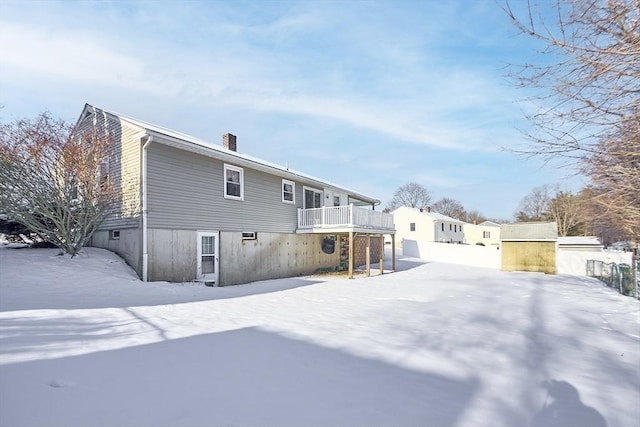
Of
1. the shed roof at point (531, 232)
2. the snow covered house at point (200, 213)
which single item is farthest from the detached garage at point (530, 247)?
the snow covered house at point (200, 213)

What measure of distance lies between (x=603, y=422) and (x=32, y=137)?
557 inches

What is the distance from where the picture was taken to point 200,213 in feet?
41.9

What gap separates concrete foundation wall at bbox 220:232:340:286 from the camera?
546 inches

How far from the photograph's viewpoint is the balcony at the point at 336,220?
16.7 metres

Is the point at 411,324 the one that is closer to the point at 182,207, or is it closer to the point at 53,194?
the point at 182,207

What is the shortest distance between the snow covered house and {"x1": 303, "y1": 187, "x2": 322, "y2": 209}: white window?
0.74 m

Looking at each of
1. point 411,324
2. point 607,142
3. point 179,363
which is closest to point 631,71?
point 607,142

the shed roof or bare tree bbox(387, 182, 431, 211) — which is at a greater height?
bare tree bbox(387, 182, 431, 211)

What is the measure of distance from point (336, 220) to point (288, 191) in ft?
9.52

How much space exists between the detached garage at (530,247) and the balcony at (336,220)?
1155 centimetres

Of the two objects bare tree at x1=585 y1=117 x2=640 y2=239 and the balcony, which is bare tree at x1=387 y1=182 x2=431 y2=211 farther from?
bare tree at x1=585 y1=117 x2=640 y2=239

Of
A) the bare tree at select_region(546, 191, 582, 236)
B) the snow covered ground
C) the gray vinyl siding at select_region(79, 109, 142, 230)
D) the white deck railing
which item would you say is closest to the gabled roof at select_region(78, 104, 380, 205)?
the gray vinyl siding at select_region(79, 109, 142, 230)

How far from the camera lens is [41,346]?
4332 mm

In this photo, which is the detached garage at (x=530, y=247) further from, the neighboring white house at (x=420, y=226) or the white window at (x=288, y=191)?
the neighboring white house at (x=420, y=226)
